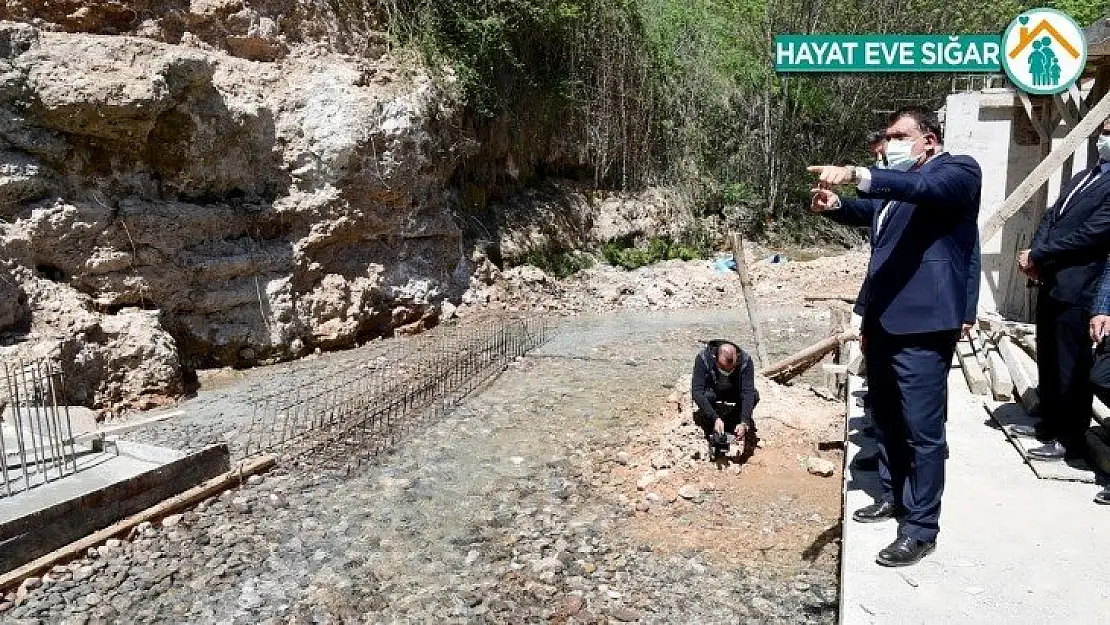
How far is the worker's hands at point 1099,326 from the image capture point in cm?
338

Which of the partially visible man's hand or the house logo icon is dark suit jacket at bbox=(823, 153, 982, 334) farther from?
the house logo icon

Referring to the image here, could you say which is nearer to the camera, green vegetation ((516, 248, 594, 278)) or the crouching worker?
the crouching worker

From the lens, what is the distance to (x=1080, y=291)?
366cm

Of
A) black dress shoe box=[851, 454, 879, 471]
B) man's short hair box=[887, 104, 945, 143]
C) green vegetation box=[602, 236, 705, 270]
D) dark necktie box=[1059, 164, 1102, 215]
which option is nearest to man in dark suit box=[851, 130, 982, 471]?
black dress shoe box=[851, 454, 879, 471]

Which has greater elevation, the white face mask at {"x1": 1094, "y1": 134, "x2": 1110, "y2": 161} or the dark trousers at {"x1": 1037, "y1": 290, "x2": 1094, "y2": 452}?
the white face mask at {"x1": 1094, "y1": 134, "x2": 1110, "y2": 161}

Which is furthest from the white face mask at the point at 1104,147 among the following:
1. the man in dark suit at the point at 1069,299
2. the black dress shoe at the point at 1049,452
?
the black dress shoe at the point at 1049,452

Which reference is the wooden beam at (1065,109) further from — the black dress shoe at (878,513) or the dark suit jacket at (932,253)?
the black dress shoe at (878,513)

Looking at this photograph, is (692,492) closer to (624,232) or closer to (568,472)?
(568,472)

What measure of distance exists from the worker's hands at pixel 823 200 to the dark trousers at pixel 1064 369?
5.69ft

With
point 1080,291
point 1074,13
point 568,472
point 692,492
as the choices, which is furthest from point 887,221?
point 1074,13

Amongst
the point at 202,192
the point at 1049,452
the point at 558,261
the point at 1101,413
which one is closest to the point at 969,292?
the point at 1049,452

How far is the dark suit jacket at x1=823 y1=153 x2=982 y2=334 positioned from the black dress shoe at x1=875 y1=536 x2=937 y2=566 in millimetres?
841

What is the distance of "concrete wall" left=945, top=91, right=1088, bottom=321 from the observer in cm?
708

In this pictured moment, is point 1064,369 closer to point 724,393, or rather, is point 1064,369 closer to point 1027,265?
point 1027,265
